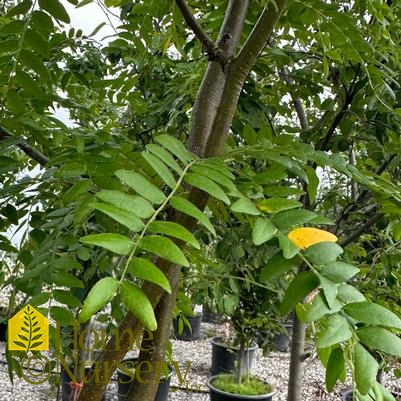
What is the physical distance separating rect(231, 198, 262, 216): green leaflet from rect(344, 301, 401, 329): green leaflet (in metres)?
0.10

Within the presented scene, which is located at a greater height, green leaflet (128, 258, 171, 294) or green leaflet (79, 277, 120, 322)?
green leaflet (128, 258, 171, 294)

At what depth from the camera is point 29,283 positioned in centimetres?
50

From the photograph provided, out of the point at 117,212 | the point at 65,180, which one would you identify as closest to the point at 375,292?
the point at 65,180

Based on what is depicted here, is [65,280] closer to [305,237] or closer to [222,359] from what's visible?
[305,237]

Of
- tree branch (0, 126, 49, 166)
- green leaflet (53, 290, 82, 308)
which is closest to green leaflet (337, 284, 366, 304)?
green leaflet (53, 290, 82, 308)

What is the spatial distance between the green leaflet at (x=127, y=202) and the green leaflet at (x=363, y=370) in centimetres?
16

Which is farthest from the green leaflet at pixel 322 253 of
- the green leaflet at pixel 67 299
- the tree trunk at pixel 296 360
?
the tree trunk at pixel 296 360

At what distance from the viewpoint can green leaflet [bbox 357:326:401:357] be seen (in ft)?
1.01

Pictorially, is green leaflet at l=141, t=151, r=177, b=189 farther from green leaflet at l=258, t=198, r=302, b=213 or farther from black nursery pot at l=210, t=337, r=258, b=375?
black nursery pot at l=210, t=337, r=258, b=375

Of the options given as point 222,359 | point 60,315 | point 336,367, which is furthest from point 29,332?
point 222,359

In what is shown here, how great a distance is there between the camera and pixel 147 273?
0.30 metres

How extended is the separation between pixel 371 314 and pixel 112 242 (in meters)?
0.16

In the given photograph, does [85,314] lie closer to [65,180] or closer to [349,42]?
[65,180]

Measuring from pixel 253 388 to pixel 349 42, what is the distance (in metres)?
2.02
